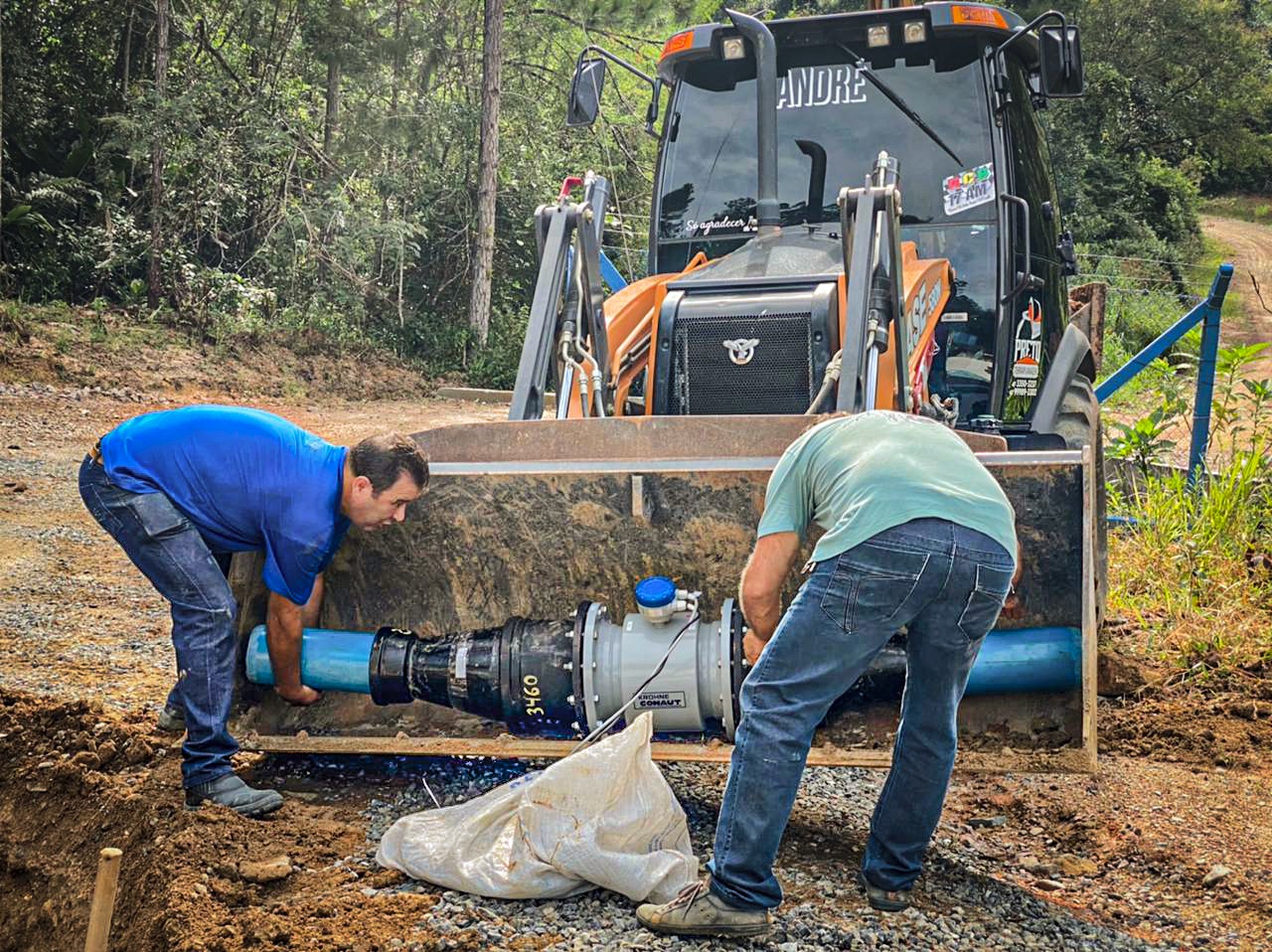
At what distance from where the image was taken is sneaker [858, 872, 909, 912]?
3393 millimetres

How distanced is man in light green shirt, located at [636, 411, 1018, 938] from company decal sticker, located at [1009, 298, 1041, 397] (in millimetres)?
3076

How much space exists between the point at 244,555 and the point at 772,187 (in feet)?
9.52

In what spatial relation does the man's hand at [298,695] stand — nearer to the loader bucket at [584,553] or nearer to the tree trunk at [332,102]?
the loader bucket at [584,553]

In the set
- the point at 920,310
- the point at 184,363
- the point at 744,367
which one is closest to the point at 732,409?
the point at 744,367

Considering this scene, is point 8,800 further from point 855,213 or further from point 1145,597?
point 1145,597

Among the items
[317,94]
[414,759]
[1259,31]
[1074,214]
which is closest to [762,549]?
[414,759]

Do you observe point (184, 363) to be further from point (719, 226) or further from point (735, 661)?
point (735, 661)

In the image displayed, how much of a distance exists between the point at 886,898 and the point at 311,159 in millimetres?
15651

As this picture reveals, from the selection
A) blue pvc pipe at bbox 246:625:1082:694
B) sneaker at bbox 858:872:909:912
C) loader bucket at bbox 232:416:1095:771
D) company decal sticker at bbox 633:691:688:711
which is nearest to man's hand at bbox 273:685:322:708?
loader bucket at bbox 232:416:1095:771

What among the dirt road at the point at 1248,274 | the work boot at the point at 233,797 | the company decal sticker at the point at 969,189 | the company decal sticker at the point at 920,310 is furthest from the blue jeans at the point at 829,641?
the dirt road at the point at 1248,274

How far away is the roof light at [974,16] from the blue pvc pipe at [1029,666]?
3.17 metres

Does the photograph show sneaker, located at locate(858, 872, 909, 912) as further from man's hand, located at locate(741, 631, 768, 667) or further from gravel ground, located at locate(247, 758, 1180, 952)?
man's hand, located at locate(741, 631, 768, 667)

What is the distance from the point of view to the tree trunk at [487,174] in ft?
55.2

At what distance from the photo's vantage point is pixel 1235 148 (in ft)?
106
